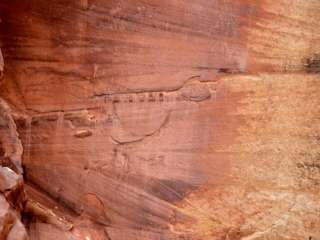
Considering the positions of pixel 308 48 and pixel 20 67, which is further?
pixel 20 67

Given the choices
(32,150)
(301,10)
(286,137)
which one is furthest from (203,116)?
(32,150)

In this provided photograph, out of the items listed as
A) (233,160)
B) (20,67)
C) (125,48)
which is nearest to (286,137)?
(233,160)

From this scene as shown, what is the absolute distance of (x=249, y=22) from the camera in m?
4.60

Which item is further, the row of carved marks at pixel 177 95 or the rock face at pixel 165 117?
the row of carved marks at pixel 177 95

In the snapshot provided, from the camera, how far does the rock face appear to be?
14.8 feet

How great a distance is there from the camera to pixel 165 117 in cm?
476

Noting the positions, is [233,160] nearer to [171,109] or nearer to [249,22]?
[171,109]

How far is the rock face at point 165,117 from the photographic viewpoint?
177 inches

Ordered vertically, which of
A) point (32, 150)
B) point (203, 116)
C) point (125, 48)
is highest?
point (125, 48)

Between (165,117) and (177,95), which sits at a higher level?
(177,95)

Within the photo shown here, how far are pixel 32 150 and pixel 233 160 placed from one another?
160cm

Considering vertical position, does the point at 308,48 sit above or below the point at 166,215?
above

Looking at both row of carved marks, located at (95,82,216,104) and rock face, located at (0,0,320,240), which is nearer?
rock face, located at (0,0,320,240)

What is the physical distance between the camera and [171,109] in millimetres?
4754
